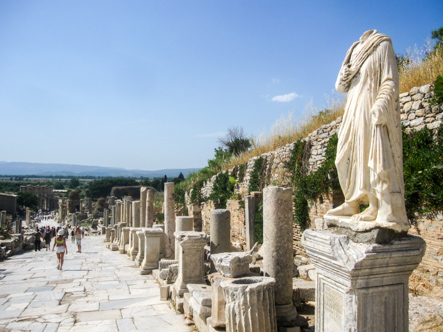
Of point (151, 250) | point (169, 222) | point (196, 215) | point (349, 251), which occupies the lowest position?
point (151, 250)

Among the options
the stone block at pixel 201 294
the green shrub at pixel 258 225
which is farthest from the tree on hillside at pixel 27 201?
the stone block at pixel 201 294

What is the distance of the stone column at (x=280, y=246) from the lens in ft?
16.3

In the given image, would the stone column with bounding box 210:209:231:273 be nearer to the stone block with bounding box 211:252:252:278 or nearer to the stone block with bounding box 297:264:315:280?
the stone block with bounding box 297:264:315:280

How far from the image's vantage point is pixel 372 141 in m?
2.88

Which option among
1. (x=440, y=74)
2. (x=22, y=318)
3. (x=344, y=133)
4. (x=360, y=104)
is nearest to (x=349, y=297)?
(x=344, y=133)

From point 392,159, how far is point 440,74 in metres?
5.04

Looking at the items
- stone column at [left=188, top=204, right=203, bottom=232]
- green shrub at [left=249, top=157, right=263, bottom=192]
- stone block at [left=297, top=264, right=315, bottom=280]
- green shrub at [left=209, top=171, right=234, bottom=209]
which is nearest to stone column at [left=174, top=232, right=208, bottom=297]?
stone block at [left=297, top=264, right=315, bottom=280]

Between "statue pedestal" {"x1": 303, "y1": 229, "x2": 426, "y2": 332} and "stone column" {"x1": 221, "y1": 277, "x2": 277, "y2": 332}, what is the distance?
1359mm

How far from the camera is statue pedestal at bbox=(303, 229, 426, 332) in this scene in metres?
2.75

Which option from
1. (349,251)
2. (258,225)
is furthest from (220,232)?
(349,251)

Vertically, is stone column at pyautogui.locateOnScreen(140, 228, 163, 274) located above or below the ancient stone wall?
below

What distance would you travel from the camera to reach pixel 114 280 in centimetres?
995

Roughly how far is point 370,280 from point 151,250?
9063mm

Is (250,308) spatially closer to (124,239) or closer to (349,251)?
(349,251)
